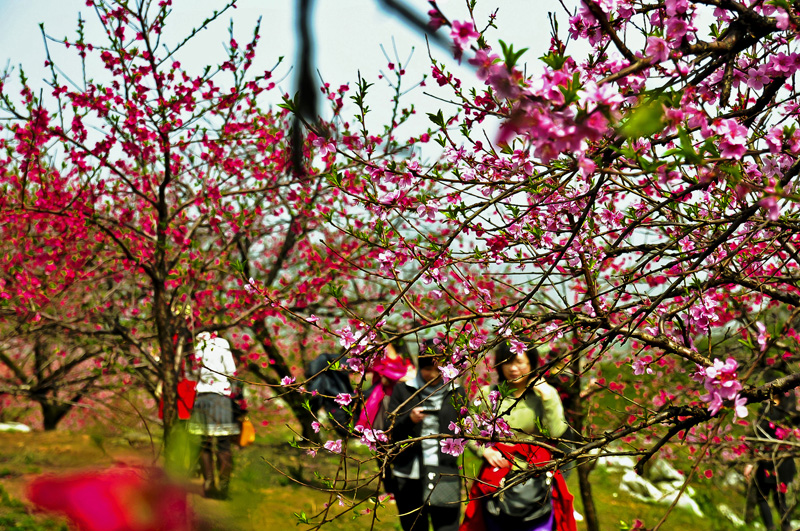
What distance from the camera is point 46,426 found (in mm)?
10164

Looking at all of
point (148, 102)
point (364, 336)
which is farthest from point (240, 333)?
point (364, 336)

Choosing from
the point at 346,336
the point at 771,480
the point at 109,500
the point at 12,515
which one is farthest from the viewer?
the point at 12,515

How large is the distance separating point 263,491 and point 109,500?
318 mm

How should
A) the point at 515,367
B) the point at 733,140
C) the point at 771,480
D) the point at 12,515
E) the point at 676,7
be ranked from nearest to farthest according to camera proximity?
the point at 733,140 → the point at 676,7 → the point at 515,367 → the point at 771,480 → the point at 12,515

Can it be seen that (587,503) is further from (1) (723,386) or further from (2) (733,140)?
(2) (733,140)

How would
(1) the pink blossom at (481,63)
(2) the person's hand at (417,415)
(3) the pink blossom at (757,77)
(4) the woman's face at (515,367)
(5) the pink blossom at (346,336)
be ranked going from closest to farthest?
(1) the pink blossom at (481,63) → (3) the pink blossom at (757,77) → (5) the pink blossom at (346,336) → (4) the woman's face at (515,367) → (2) the person's hand at (417,415)

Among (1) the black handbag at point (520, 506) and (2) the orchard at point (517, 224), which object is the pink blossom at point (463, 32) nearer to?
(2) the orchard at point (517, 224)

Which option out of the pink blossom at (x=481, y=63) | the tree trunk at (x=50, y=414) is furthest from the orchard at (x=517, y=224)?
the tree trunk at (x=50, y=414)

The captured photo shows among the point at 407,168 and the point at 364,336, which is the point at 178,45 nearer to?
the point at 407,168

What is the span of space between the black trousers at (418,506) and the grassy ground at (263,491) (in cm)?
19

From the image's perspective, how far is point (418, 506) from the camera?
468 cm

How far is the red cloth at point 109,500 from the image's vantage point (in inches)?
23.8

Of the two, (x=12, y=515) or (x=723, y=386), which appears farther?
(x=12, y=515)

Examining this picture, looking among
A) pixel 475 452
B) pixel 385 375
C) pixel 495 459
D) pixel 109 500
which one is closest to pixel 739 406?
pixel 109 500
